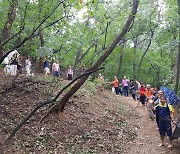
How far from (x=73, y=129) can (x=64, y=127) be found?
0.35 metres

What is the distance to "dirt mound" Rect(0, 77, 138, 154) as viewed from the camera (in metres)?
9.65

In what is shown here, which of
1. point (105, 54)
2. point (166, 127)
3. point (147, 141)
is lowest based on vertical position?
point (147, 141)

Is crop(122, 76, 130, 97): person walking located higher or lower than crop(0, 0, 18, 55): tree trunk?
lower

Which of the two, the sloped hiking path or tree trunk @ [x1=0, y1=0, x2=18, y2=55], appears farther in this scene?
the sloped hiking path

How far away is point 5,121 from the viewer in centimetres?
1046

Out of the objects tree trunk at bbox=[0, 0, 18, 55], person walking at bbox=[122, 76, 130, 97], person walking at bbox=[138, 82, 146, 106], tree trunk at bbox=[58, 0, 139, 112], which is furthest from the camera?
person walking at bbox=[122, 76, 130, 97]

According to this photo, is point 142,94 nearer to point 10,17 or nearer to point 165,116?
point 165,116

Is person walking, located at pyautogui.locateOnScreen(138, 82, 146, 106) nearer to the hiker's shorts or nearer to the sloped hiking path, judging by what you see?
the sloped hiking path

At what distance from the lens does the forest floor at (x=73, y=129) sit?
9.62m

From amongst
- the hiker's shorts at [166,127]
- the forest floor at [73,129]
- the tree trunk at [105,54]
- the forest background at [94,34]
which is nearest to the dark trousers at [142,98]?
the forest background at [94,34]

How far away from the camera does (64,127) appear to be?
11.0 metres

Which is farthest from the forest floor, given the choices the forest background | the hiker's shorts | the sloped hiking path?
the forest background

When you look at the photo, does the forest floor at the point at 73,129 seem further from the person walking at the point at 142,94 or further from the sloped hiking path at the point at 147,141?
the person walking at the point at 142,94

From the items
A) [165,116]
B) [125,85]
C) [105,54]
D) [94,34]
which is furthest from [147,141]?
[125,85]
